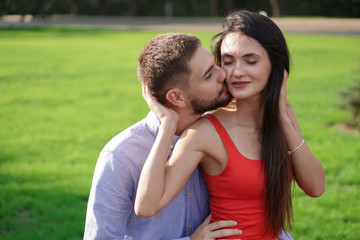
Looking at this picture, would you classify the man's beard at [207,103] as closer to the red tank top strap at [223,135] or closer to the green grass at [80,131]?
the red tank top strap at [223,135]

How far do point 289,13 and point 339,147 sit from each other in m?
33.2

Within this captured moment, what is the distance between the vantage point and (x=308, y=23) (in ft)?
88.6

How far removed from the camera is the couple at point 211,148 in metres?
2.18

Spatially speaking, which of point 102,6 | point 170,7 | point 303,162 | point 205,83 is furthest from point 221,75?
point 102,6

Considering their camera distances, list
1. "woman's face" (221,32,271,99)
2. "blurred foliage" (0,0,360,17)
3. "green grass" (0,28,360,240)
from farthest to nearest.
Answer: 1. "blurred foliage" (0,0,360,17)
2. "green grass" (0,28,360,240)
3. "woman's face" (221,32,271,99)

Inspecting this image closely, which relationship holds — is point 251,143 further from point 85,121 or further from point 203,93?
point 85,121

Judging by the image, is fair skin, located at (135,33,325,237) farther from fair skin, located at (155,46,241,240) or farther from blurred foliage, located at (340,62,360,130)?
blurred foliage, located at (340,62,360,130)

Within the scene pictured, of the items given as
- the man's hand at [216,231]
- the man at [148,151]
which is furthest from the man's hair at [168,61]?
the man's hand at [216,231]

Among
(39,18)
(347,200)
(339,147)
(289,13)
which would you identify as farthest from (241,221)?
(289,13)

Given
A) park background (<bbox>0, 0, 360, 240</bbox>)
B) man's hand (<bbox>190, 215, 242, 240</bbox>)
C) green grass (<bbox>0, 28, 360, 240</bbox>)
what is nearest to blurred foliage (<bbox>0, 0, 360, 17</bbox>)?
park background (<bbox>0, 0, 360, 240</bbox>)

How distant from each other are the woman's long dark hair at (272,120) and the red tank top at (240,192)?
0.15 ft

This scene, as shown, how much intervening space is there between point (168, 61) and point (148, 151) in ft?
1.59

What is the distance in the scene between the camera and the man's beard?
230 centimetres

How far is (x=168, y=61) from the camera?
2180 millimetres
